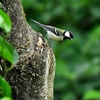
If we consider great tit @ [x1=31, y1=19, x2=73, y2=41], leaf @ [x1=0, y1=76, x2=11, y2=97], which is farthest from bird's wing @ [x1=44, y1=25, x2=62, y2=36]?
leaf @ [x1=0, y1=76, x2=11, y2=97]

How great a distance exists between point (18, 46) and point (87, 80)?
3.12m

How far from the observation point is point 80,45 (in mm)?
4598

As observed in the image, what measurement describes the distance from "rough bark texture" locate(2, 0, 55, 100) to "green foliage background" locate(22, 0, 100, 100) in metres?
2.45

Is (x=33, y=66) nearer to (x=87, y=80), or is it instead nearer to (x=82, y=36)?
(x=87, y=80)

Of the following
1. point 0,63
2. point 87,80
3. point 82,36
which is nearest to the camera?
point 0,63

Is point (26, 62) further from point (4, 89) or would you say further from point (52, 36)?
point (52, 36)

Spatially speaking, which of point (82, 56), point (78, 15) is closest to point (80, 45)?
point (82, 56)

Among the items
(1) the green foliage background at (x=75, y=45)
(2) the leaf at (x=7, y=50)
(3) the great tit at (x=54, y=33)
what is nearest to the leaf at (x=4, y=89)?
(2) the leaf at (x=7, y=50)

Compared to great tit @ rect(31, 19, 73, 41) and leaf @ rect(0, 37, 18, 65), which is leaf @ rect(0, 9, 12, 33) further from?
great tit @ rect(31, 19, 73, 41)

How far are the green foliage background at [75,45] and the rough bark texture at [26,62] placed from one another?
245cm

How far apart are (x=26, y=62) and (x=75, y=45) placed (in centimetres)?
315

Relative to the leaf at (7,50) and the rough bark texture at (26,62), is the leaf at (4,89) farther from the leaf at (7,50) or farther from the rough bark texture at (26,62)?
the rough bark texture at (26,62)

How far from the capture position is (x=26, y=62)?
1436 mm

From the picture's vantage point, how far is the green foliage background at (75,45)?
14.3 ft
